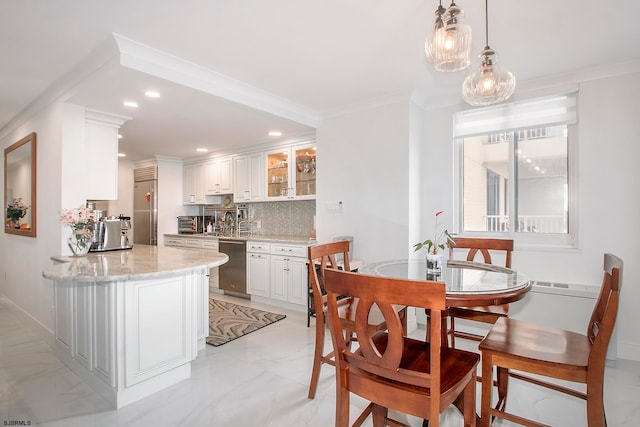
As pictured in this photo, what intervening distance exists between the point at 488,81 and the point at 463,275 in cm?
118

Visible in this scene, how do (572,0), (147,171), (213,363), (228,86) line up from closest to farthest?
(572,0) → (213,363) → (228,86) → (147,171)

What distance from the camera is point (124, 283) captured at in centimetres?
208

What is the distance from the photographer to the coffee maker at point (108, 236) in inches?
126

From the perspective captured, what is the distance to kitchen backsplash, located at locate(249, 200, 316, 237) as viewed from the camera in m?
4.95

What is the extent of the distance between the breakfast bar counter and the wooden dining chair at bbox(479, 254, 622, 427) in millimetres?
1810

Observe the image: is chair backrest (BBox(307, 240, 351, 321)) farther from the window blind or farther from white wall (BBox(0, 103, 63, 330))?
white wall (BBox(0, 103, 63, 330))

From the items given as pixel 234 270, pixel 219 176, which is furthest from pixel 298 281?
pixel 219 176

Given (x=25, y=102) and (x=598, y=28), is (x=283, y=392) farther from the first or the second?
(x=25, y=102)

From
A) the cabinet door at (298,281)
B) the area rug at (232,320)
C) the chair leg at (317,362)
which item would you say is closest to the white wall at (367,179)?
the cabinet door at (298,281)

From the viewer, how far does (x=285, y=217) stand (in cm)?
521

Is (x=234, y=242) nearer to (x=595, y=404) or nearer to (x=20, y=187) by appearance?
(x=20, y=187)

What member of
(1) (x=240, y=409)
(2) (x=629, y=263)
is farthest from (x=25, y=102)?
(2) (x=629, y=263)

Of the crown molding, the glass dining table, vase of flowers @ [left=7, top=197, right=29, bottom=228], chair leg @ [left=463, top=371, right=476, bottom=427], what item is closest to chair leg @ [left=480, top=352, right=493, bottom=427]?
chair leg @ [left=463, top=371, right=476, bottom=427]

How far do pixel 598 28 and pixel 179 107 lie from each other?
339cm
